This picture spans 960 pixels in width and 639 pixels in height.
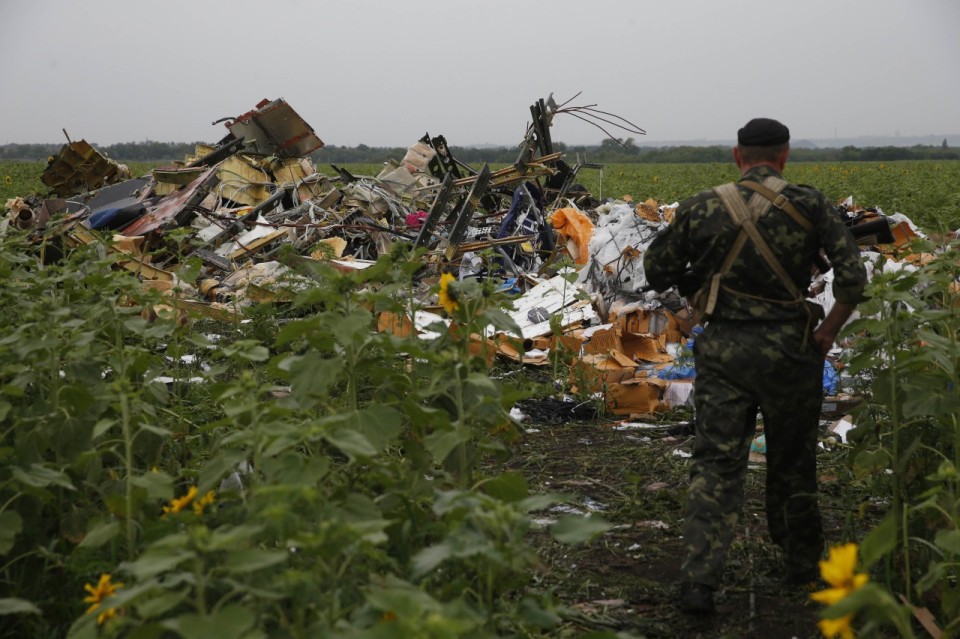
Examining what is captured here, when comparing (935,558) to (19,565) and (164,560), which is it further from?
(19,565)

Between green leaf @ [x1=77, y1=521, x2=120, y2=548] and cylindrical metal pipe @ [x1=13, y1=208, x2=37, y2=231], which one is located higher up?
cylindrical metal pipe @ [x1=13, y1=208, x2=37, y2=231]

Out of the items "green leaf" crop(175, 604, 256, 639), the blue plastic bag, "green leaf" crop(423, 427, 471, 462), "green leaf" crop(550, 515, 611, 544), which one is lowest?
the blue plastic bag

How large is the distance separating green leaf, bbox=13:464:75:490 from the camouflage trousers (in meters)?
2.02

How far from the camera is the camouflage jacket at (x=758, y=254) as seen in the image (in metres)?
3.49

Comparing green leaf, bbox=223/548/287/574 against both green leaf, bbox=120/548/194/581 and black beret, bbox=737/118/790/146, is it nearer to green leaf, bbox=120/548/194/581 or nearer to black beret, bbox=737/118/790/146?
green leaf, bbox=120/548/194/581

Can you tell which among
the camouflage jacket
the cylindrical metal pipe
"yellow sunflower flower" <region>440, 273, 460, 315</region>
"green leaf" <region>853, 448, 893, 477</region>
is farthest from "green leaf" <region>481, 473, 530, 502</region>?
the cylindrical metal pipe

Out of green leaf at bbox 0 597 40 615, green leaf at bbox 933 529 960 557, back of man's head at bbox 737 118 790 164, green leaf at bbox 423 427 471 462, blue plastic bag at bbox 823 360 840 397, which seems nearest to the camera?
green leaf at bbox 0 597 40 615

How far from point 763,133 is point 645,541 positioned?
1.77m

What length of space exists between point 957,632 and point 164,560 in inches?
96.1

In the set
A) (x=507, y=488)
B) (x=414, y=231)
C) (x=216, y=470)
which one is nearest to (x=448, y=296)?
(x=507, y=488)

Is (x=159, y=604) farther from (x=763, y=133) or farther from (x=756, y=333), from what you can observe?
(x=763, y=133)

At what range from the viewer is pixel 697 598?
3412 millimetres

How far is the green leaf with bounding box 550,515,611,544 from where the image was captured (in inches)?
83.5

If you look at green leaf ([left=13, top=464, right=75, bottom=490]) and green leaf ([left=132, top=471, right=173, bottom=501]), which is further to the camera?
green leaf ([left=13, top=464, right=75, bottom=490])
